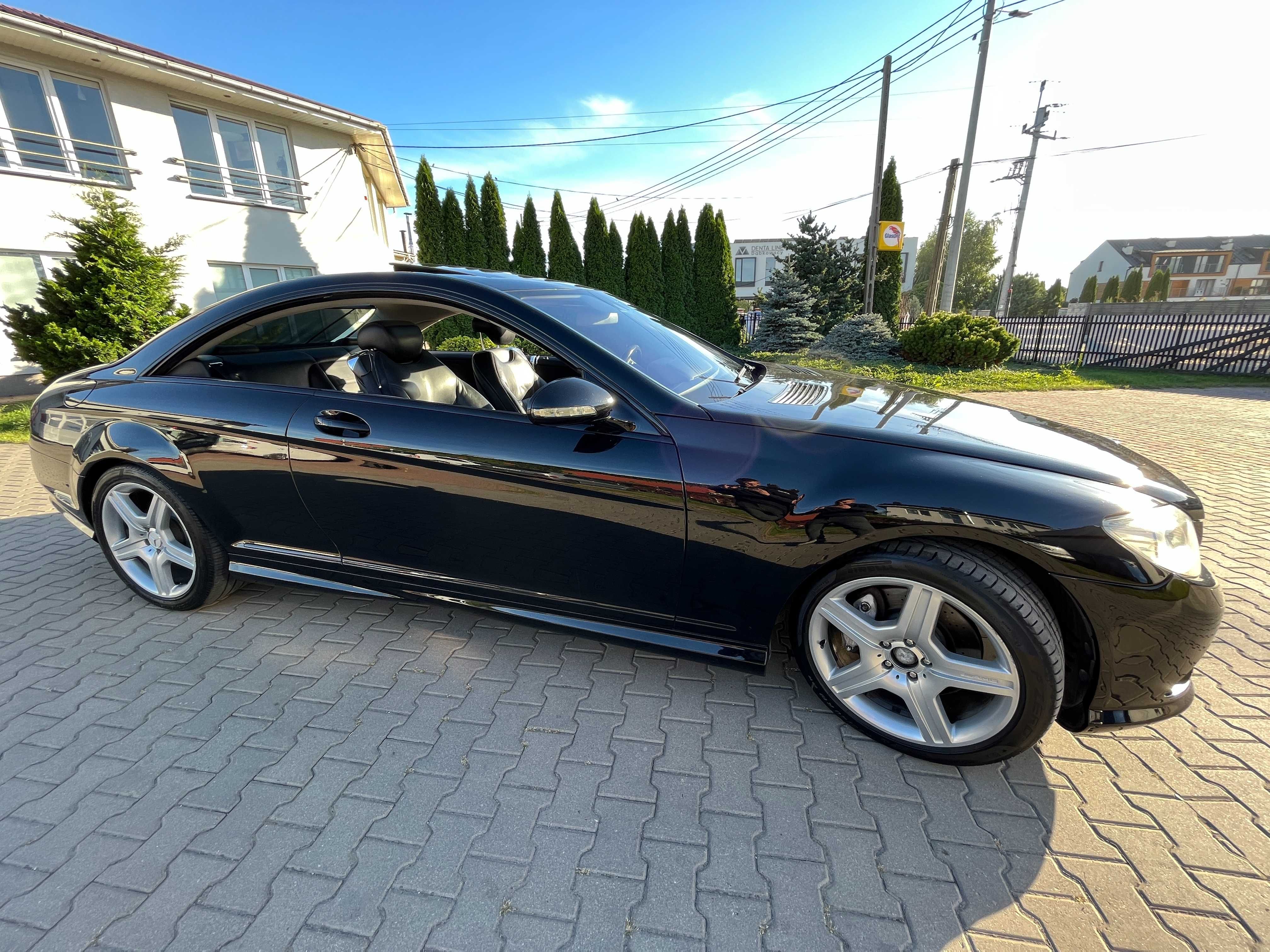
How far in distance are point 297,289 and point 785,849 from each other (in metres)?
2.76

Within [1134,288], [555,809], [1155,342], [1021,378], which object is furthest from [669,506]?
[1134,288]

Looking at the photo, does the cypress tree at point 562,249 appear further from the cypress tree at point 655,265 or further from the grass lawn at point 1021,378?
the grass lawn at point 1021,378

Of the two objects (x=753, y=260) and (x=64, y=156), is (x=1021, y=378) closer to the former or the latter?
(x=64, y=156)

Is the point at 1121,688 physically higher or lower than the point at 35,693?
higher

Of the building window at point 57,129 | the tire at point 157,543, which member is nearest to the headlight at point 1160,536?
the tire at point 157,543

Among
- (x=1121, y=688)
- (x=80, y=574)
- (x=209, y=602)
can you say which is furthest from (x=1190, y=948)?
(x=80, y=574)

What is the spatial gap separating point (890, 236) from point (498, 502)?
49.7 feet

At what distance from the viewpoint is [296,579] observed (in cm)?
250

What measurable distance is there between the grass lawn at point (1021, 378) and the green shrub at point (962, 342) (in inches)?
7.1

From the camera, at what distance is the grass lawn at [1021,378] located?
9672 mm

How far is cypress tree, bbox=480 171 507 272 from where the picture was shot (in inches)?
656

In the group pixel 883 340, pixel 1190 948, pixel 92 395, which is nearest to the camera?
pixel 1190 948

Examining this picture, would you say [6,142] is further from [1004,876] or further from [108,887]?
[1004,876]

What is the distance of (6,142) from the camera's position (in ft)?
30.5
